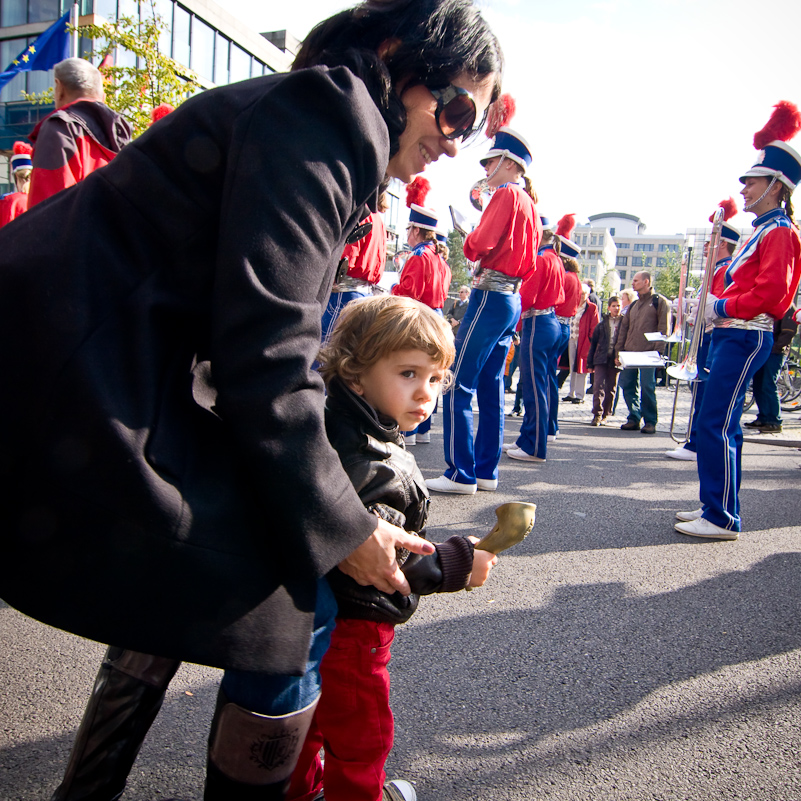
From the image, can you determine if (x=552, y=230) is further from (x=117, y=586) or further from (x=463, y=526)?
(x=117, y=586)

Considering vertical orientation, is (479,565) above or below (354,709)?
above

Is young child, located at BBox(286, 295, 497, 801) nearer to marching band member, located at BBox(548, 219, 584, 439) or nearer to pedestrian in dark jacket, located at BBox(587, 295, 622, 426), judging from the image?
marching band member, located at BBox(548, 219, 584, 439)

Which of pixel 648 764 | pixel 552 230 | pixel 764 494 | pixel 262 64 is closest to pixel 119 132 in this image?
pixel 648 764

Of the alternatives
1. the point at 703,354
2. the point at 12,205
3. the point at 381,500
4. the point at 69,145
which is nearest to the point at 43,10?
the point at 12,205

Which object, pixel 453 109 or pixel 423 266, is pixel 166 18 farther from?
pixel 453 109

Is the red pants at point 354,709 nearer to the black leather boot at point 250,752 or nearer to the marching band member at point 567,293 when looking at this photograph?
the black leather boot at point 250,752

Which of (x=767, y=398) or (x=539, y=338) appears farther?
(x=767, y=398)

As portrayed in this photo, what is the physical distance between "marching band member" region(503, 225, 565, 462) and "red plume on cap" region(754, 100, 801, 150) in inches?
82.2

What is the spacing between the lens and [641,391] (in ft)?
29.9

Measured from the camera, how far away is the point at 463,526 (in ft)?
12.6

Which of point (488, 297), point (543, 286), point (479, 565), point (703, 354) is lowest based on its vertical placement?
point (479, 565)

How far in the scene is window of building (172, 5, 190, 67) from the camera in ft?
84.1

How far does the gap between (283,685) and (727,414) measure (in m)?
3.42

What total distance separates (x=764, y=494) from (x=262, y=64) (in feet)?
106
